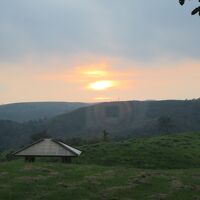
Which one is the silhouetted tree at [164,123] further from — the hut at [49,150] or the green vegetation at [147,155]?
the hut at [49,150]

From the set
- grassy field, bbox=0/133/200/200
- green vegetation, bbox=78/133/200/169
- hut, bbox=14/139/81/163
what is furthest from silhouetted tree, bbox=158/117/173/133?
grassy field, bbox=0/133/200/200

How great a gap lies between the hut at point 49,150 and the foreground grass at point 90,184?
13.8 ft

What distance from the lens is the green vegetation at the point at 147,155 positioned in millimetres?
41500

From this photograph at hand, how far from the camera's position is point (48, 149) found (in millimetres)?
36000

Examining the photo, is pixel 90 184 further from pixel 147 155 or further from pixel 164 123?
pixel 164 123

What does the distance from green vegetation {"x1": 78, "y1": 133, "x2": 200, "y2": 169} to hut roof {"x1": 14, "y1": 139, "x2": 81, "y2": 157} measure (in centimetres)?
604

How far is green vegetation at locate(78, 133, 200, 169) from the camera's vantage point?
41.5 meters

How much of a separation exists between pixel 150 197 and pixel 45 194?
5.13 m

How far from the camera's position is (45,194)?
2291 cm

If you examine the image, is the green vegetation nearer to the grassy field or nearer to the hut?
the grassy field

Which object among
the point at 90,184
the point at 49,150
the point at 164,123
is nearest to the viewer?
the point at 90,184

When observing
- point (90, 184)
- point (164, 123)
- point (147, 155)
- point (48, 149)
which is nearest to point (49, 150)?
point (48, 149)

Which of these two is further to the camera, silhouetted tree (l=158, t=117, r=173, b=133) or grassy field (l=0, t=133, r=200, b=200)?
silhouetted tree (l=158, t=117, r=173, b=133)

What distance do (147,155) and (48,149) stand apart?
11.8 meters
